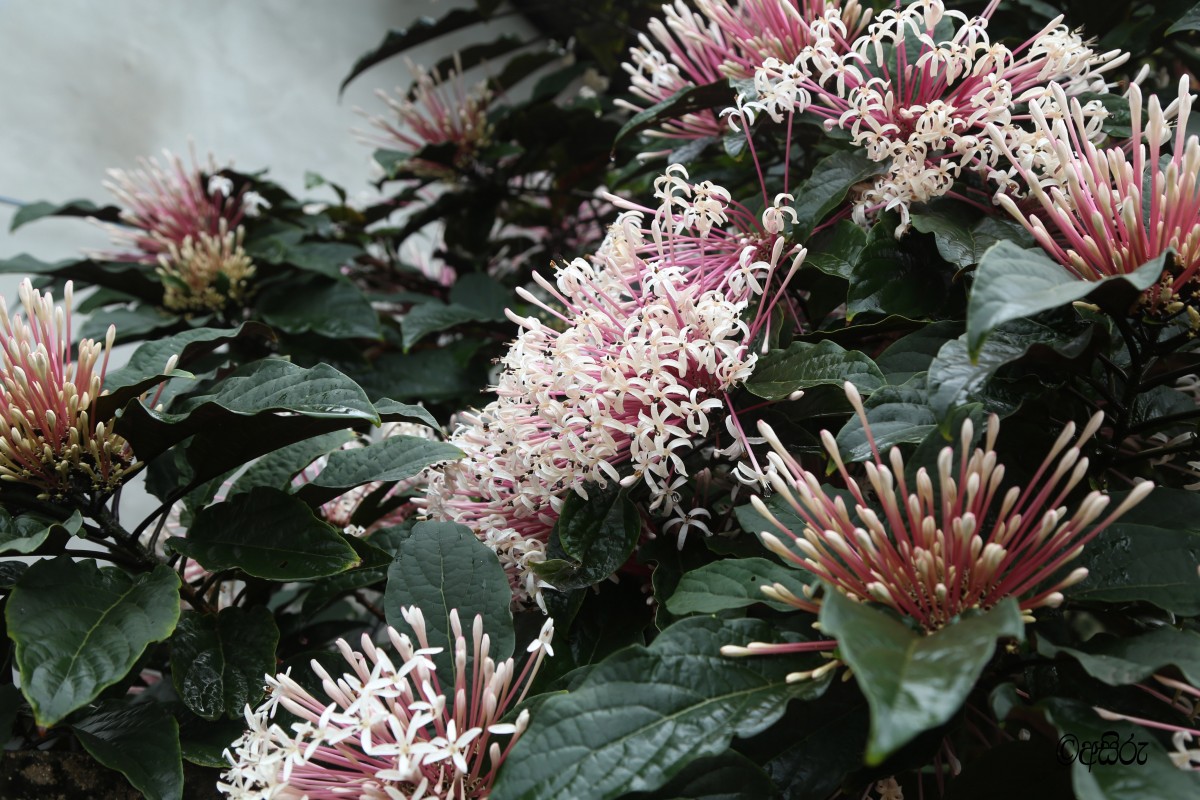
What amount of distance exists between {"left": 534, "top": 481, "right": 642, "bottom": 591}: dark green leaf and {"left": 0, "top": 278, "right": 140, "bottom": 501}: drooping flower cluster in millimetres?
342

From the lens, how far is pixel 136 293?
1207 mm

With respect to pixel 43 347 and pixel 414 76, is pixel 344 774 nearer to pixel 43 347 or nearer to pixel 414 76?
pixel 43 347

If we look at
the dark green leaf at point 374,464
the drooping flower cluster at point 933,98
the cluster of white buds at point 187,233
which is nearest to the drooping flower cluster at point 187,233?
the cluster of white buds at point 187,233

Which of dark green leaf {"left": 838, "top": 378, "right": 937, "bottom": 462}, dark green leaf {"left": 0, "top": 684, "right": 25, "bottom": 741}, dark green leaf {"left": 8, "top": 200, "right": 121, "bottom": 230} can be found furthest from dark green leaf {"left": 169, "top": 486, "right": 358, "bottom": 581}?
dark green leaf {"left": 8, "top": 200, "right": 121, "bottom": 230}

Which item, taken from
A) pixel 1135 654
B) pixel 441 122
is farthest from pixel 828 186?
pixel 441 122

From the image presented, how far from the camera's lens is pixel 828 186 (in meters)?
0.67

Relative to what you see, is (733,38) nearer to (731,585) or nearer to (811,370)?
(811,370)

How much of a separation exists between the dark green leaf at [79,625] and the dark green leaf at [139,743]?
10 centimetres

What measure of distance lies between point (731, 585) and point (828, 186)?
348 mm

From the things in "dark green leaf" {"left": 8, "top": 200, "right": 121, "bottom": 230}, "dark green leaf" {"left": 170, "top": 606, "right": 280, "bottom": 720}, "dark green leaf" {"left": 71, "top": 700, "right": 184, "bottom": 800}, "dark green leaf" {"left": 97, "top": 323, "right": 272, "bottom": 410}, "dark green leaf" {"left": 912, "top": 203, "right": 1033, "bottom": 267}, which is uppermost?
"dark green leaf" {"left": 8, "top": 200, "right": 121, "bottom": 230}

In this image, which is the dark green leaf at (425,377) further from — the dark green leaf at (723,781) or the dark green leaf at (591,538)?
the dark green leaf at (723,781)

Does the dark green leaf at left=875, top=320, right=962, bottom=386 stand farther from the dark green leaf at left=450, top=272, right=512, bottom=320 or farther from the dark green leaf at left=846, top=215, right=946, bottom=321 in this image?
the dark green leaf at left=450, top=272, right=512, bottom=320

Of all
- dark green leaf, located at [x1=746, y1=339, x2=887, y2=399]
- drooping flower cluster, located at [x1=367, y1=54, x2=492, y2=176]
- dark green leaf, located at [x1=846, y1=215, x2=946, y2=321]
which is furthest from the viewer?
drooping flower cluster, located at [x1=367, y1=54, x2=492, y2=176]

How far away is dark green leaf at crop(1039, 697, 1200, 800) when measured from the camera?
0.36 m
